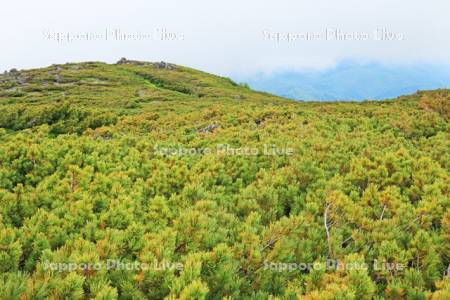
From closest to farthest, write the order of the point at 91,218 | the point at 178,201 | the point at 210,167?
the point at 91,218
the point at 178,201
the point at 210,167

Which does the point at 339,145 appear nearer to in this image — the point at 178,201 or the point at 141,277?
the point at 178,201

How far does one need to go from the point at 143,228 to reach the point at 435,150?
8.06 metres

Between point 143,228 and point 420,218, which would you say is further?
point 420,218

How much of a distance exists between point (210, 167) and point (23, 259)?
4.62 meters

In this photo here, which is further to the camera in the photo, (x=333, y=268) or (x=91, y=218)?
(x=91, y=218)

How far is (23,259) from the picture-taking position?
3.84m

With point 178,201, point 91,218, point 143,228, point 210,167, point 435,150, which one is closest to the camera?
point 143,228

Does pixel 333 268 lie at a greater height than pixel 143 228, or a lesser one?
lesser

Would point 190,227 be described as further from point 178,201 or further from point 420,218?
point 420,218

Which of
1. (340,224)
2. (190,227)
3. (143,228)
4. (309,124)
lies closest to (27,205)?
(143,228)

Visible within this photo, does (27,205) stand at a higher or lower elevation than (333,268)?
higher

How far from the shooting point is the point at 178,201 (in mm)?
5852

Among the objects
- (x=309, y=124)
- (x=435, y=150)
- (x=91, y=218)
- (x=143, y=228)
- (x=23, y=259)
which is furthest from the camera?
(x=309, y=124)

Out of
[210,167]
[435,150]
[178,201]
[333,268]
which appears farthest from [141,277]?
[435,150]
